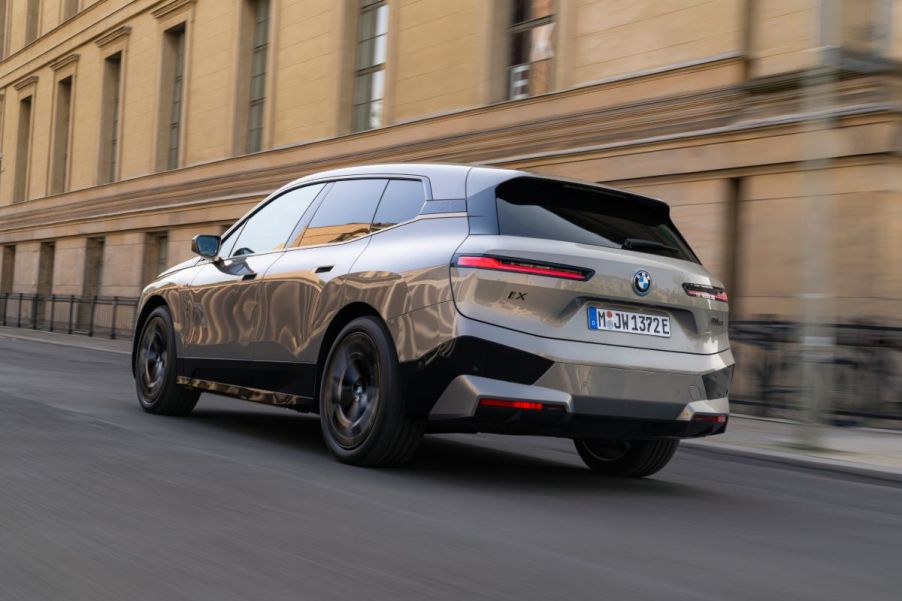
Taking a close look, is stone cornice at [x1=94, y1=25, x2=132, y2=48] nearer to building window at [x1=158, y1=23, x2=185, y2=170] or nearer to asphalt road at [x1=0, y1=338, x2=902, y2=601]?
building window at [x1=158, y1=23, x2=185, y2=170]

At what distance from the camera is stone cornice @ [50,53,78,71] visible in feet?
131

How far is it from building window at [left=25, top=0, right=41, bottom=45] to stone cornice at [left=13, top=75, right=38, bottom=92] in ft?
5.09

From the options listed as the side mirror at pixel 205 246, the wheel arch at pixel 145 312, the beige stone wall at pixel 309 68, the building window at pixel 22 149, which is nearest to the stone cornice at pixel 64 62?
the building window at pixel 22 149

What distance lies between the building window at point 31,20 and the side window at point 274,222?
41.4m

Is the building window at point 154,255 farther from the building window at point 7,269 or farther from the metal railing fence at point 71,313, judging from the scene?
the building window at point 7,269

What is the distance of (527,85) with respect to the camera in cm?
1967

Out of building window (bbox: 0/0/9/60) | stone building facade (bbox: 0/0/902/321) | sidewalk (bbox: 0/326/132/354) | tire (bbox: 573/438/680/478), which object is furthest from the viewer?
building window (bbox: 0/0/9/60)

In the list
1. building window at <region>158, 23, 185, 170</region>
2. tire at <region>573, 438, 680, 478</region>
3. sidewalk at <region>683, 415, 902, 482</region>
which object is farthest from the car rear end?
building window at <region>158, 23, 185, 170</region>

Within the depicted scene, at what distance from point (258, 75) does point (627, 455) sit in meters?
23.8

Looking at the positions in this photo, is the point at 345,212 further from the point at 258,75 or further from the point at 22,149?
the point at 22,149

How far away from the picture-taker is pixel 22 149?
151ft

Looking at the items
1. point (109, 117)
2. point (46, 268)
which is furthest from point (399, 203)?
point (46, 268)

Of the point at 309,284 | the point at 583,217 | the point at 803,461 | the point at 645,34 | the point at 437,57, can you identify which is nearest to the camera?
the point at 583,217

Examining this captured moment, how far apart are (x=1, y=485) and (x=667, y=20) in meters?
13.1
